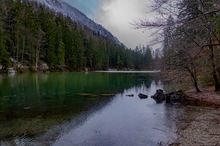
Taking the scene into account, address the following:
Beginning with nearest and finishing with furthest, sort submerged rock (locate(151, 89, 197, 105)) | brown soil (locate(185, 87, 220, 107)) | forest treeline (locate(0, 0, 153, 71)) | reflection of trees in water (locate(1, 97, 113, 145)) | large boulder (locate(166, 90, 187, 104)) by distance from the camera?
reflection of trees in water (locate(1, 97, 113, 145))
brown soil (locate(185, 87, 220, 107))
submerged rock (locate(151, 89, 197, 105))
large boulder (locate(166, 90, 187, 104))
forest treeline (locate(0, 0, 153, 71))

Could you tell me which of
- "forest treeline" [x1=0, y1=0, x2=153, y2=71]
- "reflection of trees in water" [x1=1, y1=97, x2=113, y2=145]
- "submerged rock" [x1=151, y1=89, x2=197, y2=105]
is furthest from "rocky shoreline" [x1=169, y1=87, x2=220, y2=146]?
"forest treeline" [x1=0, y1=0, x2=153, y2=71]

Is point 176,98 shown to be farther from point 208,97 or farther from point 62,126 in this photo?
point 62,126

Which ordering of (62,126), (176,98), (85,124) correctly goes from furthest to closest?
(176,98), (85,124), (62,126)

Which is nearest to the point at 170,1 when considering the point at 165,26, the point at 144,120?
the point at 165,26

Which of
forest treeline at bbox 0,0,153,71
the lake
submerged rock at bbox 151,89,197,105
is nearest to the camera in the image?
the lake

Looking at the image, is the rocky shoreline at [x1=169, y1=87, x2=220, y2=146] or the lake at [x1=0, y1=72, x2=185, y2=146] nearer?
the rocky shoreline at [x1=169, y1=87, x2=220, y2=146]

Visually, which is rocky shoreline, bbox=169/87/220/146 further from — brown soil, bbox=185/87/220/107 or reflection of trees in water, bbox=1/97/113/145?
reflection of trees in water, bbox=1/97/113/145

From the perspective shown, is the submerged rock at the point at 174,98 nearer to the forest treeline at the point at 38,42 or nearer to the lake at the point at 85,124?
the lake at the point at 85,124

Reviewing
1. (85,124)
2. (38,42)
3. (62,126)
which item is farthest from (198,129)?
(38,42)

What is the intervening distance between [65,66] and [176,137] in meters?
76.4

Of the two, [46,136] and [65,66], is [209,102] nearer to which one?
[46,136]

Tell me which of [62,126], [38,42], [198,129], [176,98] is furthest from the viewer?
[38,42]

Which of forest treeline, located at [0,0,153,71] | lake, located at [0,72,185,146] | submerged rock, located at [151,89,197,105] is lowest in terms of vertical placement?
lake, located at [0,72,185,146]

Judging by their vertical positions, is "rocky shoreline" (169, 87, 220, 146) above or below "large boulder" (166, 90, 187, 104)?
below
